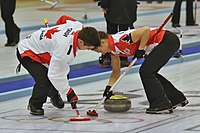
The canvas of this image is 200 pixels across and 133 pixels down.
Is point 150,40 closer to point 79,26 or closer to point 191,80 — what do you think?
point 79,26

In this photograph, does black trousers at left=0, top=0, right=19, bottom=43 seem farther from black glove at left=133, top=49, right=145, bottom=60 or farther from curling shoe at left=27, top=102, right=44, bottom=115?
black glove at left=133, top=49, right=145, bottom=60

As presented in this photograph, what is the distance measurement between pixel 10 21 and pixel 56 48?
5.20m

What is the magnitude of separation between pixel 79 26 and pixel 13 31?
4926 mm

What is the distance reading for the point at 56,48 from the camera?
6.38m

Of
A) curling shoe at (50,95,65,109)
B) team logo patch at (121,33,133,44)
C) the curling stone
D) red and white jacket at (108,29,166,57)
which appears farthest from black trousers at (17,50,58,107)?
team logo patch at (121,33,133,44)

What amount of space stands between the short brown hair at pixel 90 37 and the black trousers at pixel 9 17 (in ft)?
16.9

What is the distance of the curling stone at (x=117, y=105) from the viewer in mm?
6785

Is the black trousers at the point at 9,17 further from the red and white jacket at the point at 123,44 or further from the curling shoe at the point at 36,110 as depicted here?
the red and white jacket at the point at 123,44

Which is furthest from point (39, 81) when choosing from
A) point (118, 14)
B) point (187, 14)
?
point (187, 14)

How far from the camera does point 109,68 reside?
31.8 ft

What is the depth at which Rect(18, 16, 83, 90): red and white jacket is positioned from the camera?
249 inches

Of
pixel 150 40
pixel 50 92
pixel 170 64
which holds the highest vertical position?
pixel 150 40

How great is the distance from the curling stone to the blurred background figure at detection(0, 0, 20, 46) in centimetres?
480

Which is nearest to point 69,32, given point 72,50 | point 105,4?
point 72,50
